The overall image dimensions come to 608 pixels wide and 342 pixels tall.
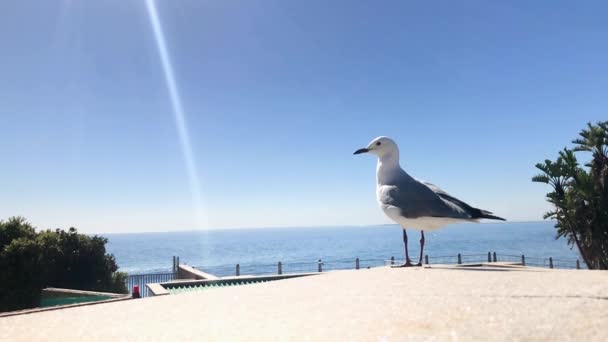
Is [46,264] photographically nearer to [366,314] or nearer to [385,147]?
[385,147]

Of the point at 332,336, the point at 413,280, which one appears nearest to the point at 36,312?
the point at 332,336

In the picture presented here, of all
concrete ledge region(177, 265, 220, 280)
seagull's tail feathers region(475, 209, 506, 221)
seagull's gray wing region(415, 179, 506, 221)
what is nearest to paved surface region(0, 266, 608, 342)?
seagull's tail feathers region(475, 209, 506, 221)

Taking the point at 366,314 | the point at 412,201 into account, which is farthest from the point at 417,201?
the point at 366,314

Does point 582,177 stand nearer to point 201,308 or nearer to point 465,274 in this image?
point 465,274

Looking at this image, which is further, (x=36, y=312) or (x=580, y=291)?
(x=36, y=312)

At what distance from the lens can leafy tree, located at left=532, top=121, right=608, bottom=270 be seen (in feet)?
58.7

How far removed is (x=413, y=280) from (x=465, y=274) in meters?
1.03

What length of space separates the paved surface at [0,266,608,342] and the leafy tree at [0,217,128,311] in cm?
1377

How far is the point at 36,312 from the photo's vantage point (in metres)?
5.40

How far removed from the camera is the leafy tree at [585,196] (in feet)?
58.7

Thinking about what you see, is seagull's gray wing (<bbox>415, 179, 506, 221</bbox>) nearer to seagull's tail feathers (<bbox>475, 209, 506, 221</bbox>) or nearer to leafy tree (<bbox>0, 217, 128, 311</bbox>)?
seagull's tail feathers (<bbox>475, 209, 506, 221</bbox>)

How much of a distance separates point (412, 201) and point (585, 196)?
15202mm

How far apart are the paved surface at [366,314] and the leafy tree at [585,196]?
14.8m

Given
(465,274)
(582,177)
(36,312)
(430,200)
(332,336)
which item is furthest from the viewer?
(582,177)
